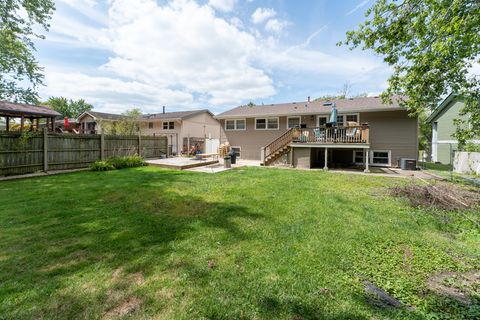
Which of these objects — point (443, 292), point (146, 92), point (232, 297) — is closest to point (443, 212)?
point (443, 292)

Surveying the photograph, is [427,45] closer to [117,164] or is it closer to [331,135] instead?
[331,135]

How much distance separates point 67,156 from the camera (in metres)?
11.0

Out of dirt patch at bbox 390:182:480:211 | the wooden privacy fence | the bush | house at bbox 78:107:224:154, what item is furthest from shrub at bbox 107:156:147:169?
dirt patch at bbox 390:182:480:211

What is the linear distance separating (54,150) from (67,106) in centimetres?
6011

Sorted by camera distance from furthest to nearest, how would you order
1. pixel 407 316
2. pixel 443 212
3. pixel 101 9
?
1. pixel 101 9
2. pixel 443 212
3. pixel 407 316

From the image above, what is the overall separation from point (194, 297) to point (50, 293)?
5.06 feet

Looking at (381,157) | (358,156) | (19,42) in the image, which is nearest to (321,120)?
(358,156)

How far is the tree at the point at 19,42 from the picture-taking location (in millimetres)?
12297

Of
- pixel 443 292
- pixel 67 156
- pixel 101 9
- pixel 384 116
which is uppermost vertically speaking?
pixel 101 9

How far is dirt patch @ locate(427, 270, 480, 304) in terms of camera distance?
246cm

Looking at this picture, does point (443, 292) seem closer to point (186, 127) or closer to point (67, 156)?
point (67, 156)

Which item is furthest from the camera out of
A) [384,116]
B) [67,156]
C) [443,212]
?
[384,116]

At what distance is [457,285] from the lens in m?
2.64

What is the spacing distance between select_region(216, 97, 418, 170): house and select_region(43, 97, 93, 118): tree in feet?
185
